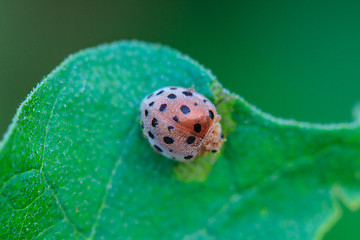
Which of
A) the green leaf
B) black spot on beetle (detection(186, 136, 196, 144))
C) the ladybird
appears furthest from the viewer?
black spot on beetle (detection(186, 136, 196, 144))

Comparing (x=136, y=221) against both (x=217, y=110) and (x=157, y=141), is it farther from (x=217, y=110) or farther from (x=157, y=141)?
(x=217, y=110)

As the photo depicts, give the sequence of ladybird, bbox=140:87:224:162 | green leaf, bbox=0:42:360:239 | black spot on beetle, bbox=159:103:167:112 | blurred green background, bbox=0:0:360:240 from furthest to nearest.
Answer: blurred green background, bbox=0:0:360:240
black spot on beetle, bbox=159:103:167:112
ladybird, bbox=140:87:224:162
green leaf, bbox=0:42:360:239

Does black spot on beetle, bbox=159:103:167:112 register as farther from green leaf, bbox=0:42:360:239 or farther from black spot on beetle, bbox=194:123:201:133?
black spot on beetle, bbox=194:123:201:133

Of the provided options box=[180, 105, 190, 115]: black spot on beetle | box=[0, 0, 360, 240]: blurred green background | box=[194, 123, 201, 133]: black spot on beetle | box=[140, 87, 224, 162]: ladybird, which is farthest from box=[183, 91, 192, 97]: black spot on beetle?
box=[0, 0, 360, 240]: blurred green background

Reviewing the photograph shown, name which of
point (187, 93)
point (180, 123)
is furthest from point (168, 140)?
point (187, 93)

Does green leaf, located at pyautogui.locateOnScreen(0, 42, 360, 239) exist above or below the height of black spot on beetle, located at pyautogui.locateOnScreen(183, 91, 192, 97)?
below

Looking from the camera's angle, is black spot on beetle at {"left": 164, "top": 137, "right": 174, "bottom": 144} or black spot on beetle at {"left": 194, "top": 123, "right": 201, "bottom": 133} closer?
black spot on beetle at {"left": 164, "top": 137, "right": 174, "bottom": 144}
